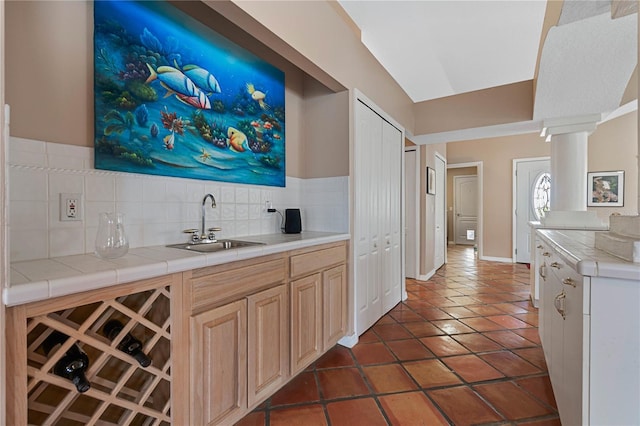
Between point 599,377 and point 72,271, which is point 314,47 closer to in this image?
point 72,271

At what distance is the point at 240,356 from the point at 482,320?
2494mm

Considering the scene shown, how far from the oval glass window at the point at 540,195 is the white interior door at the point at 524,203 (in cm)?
2

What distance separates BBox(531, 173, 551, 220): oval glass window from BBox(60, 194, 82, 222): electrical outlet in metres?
6.74

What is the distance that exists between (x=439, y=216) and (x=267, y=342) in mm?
4567

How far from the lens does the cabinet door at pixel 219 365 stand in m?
1.23

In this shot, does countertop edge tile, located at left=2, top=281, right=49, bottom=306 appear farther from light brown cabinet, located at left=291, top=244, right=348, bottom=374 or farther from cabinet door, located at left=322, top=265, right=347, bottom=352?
cabinet door, located at left=322, top=265, right=347, bottom=352

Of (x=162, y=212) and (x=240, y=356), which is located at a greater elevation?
(x=162, y=212)

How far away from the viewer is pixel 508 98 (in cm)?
332

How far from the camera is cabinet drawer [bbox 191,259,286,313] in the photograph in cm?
124

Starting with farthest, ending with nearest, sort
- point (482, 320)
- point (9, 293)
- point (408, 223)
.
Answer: point (408, 223)
point (482, 320)
point (9, 293)

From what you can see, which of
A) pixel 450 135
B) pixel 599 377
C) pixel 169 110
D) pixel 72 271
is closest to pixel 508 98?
pixel 450 135

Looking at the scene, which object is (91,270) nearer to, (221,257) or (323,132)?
(221,257)

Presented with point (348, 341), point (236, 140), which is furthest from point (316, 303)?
point (236, 140)

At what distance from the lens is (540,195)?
556 cm
